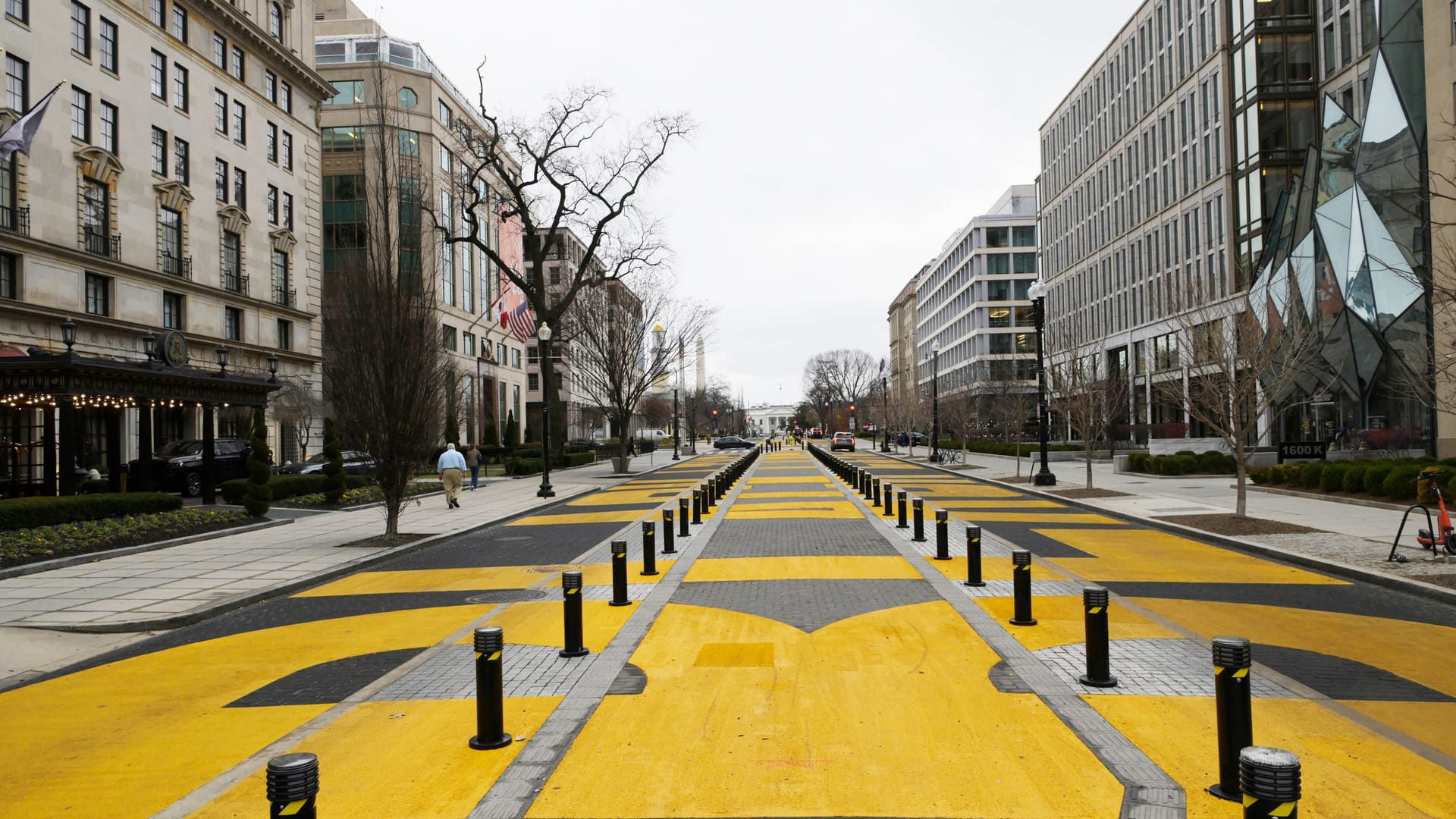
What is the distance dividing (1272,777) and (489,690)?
162 inches

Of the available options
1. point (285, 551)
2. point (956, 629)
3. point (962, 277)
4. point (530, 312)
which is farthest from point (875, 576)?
point (962, 277)

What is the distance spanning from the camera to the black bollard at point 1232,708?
15.0ft

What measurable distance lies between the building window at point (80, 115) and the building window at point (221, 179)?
717cm

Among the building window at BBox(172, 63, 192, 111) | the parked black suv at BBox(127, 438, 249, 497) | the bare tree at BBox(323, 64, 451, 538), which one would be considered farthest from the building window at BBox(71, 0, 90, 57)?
the bare tree at BBox(323, 64, 451, 538)

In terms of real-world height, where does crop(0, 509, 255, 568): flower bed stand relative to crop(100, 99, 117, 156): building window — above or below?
below

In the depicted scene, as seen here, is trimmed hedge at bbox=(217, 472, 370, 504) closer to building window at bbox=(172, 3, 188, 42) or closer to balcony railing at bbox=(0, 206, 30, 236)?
balcony railing at bbox=(0, 206, 30, 236)

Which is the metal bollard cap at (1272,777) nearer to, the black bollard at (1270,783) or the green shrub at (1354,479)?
the black bollard at (1270,783)

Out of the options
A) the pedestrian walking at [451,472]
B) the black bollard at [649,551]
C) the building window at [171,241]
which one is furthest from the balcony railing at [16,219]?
the black bollard at [649,551]

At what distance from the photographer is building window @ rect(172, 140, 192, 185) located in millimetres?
36625

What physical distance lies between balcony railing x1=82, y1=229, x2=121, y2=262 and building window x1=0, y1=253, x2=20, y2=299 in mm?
2748

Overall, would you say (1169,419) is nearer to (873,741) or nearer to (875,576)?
(875,576)

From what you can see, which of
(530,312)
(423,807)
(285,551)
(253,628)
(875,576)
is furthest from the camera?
(530,312)

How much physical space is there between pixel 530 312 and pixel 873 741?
125 feet

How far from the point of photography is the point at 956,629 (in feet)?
28.5
